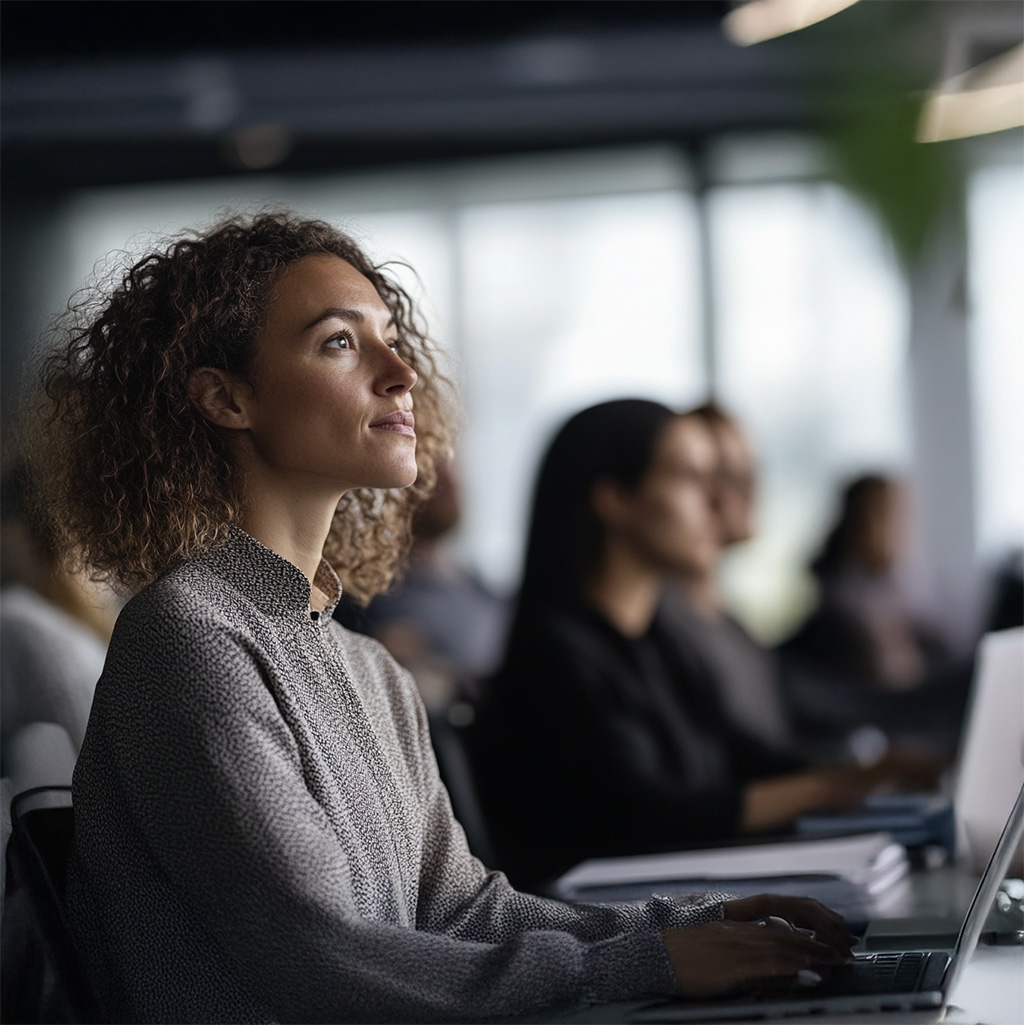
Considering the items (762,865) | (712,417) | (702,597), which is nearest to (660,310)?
(712,417)

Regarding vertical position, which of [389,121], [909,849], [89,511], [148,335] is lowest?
[909,849]

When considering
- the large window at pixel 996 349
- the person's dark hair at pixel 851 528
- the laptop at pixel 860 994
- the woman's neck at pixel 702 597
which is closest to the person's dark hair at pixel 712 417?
the woman's neck at pixel 702 597

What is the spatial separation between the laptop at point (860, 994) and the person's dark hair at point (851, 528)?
12.0ft

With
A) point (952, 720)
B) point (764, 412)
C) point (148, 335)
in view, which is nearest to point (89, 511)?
point (148, 335)

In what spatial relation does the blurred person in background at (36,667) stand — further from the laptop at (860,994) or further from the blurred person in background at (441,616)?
the blurred person in background at (441,616)

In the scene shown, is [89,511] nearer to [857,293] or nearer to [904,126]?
[904,126]

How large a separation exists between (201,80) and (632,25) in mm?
1881

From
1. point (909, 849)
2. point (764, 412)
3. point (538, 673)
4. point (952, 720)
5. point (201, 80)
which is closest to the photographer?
point (909, 849)

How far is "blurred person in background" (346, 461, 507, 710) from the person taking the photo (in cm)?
374

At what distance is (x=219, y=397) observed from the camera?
3.82 feet

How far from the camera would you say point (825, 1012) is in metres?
1.02

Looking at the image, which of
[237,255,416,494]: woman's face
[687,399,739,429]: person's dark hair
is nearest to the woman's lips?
[237,255,416,494]: woman's face

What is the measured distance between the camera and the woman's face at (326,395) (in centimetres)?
114

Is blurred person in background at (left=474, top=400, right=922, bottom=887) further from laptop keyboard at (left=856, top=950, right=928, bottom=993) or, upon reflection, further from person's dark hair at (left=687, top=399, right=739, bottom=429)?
laptop keyboard at (left=856, top=950, right=928, bottom=993)
